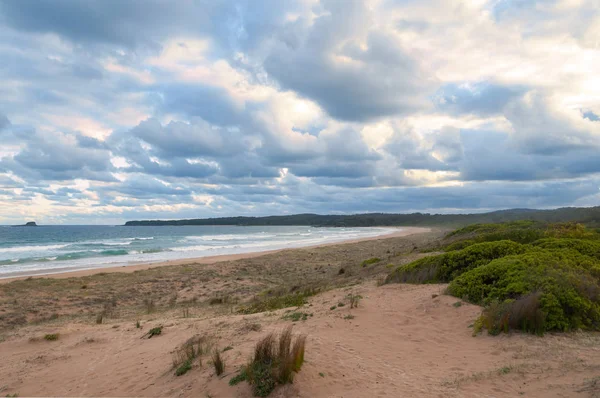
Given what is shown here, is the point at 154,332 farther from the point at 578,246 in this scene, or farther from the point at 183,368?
the point at 578,246

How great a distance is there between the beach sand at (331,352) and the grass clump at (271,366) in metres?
0.14

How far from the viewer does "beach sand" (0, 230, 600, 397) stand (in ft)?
17.0

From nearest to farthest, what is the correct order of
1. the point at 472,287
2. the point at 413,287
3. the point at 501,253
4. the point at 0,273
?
1. the point at 472,287
2. the point at 413,287
3. the point at 501,253
4. the point at 0,273

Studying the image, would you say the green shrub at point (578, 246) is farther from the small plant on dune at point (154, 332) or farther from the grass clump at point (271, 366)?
the small plant on dune at point (154, 332)

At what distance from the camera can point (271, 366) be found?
200 inches

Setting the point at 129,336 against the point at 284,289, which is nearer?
the point at 129,336

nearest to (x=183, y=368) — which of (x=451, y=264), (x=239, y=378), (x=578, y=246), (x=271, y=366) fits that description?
(x=239, y=378)

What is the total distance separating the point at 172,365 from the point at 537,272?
307 inches

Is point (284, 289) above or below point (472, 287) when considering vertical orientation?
below

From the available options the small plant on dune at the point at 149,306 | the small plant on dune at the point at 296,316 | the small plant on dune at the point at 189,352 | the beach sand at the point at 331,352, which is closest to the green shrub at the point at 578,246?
the beach sand at the point at 331,352

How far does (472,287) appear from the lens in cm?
941

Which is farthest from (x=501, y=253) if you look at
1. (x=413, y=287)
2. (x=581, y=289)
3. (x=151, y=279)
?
(x=151, y=279)

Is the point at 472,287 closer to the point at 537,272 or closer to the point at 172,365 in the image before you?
the point at 537,272

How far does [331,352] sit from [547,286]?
472 centimetres
